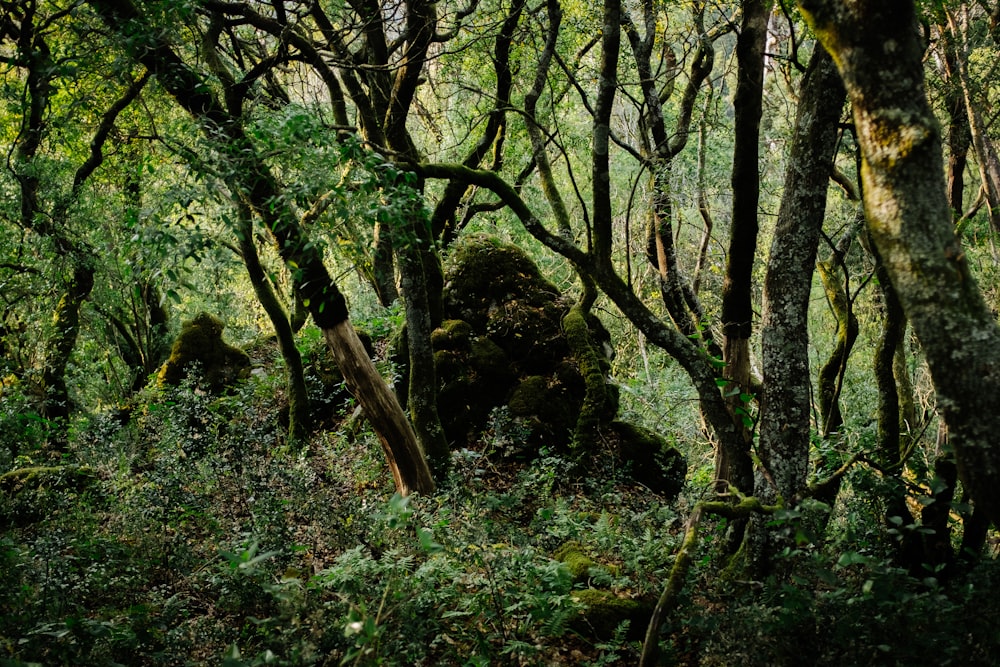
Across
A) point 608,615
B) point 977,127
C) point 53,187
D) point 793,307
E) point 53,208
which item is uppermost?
point 977,127

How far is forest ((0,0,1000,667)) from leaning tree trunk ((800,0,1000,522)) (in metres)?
0.01

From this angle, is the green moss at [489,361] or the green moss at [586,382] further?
the green moss at [489,361]

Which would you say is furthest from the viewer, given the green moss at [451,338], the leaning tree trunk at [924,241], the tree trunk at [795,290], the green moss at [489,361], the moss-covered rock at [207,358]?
the moss-covered rock at [207,358]

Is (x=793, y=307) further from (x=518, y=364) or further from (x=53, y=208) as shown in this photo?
(x=53, y=208)

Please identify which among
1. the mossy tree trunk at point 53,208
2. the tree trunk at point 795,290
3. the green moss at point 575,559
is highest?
the mossy tree trunk at point 53,208

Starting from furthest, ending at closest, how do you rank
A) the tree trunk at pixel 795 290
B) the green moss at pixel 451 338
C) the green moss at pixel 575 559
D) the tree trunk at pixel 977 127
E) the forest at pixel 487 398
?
the green moss at pixel 451 338, the tree trunk at pixel 977 127, the green moss at pixel 575 559, the tree trunk at pixel 795 290, the forest at pixel 487 398

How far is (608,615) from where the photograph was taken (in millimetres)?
4641

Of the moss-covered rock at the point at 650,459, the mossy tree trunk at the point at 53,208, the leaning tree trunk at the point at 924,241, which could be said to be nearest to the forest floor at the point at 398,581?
the moss-covered rock at the point at 650,459

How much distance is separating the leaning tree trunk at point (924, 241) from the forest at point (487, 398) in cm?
1

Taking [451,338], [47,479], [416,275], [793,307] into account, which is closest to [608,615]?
[793,307]

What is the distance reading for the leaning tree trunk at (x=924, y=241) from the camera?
2.58m

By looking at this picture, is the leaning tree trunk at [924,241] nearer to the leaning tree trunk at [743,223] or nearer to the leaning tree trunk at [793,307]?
the leaning tree trunk at [793,307]

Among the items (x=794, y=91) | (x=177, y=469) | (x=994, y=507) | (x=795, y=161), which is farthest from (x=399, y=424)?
(x=794, y=91)

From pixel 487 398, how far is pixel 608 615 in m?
4.62
